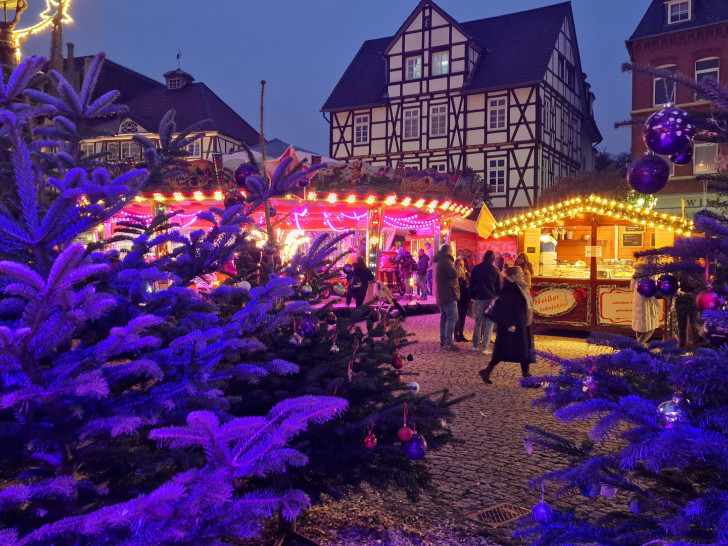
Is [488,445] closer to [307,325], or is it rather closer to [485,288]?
[307,325]

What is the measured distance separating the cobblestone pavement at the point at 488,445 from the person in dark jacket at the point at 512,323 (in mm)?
343

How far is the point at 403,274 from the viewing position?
1947 centimetres

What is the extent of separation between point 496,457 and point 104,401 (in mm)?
3585

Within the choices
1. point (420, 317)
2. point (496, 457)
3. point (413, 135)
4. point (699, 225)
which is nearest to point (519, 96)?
point (413, 135)

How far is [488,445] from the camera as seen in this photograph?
5.01 meters

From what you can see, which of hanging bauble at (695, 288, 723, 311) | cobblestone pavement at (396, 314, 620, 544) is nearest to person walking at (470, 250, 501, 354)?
cobblestone pavement at (396, 314, 620, 544)

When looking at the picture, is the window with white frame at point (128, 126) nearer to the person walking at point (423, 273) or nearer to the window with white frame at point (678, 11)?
the person walking at point (423, 273)

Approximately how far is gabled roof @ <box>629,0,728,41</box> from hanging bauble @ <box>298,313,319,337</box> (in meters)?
27.7

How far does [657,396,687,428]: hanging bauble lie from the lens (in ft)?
5.68

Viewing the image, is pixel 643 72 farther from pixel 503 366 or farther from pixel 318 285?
pixel 503 366

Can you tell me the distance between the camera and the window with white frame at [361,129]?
3075cm

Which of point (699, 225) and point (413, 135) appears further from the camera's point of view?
point (413, 135)

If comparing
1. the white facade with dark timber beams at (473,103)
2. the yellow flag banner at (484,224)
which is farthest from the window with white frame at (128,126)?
the yellow flag banner at (484,224)

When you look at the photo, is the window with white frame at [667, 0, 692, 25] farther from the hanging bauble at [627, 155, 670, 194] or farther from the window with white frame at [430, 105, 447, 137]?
the hanging bauble at [627, 155, 670, 194]
